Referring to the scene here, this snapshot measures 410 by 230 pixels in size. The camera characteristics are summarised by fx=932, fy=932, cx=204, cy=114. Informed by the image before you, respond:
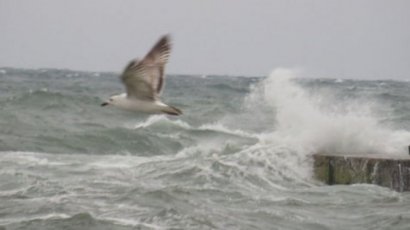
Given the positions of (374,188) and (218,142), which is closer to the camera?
(374,188)

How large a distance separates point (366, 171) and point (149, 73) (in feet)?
13.4

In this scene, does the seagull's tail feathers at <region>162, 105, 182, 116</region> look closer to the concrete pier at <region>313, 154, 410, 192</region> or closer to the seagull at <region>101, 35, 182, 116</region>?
the seagull at <region>101, 35, 182, 116</region>

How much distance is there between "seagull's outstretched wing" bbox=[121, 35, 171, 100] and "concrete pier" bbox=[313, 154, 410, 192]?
3.69 m

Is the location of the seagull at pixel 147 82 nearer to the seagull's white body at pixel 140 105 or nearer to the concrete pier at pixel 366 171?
the seagull's white body at pixel 140 105

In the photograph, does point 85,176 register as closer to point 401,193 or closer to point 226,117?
point 401,193

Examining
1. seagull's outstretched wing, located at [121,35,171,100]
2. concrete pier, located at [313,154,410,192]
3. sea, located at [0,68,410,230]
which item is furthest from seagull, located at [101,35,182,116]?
concrete pier, located at [313,154,410,192]

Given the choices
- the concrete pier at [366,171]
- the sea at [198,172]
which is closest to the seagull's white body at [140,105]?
the sea at [198,172]

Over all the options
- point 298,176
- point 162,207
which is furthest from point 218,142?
point 162,207

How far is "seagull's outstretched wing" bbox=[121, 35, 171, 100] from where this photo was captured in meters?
7.97

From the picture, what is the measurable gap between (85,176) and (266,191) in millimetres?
2341

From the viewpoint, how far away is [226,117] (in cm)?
2470

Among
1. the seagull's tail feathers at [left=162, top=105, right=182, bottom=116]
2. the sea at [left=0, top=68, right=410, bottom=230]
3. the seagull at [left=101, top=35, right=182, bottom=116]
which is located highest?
the seagull at [left=101, top=35, right=182, bottom=116]

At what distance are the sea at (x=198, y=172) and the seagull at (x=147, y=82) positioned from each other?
1014 millimetres

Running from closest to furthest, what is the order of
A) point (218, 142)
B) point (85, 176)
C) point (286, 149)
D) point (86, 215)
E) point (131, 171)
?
1. point (86, 215)
2. point (85, 176)
3. point (131, 171)
4. point (286, 149)
5. point (218, 142)
